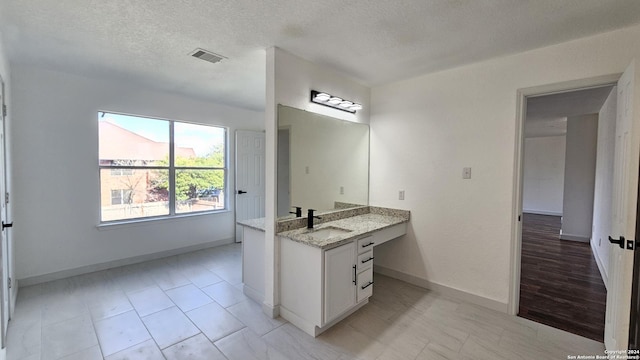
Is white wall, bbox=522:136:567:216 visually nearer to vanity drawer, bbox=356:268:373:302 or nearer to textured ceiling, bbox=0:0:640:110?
textured ceiling, bbox=0:0:640:110

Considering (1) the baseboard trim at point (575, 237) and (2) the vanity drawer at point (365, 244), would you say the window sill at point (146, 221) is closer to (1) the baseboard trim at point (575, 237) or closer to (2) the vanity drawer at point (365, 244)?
(2) the vanity drawer at point (365, 244)

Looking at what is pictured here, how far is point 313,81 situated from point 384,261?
94.8 inches

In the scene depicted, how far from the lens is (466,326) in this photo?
2457 millimetres

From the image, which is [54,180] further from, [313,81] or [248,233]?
[313,81]

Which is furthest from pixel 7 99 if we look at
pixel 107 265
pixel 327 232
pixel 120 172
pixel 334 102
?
pixel 327 232

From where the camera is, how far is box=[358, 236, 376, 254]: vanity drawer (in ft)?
8.57

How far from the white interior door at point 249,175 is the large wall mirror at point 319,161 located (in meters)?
2.30

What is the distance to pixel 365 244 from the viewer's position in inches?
105

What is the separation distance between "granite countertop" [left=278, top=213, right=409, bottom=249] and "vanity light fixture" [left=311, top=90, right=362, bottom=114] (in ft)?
4.36

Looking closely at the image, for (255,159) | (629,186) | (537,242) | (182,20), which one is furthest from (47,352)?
(537,242)

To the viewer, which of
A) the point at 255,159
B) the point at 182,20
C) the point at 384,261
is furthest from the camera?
the point at 255,159

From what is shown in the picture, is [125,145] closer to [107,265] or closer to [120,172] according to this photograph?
[120,172]

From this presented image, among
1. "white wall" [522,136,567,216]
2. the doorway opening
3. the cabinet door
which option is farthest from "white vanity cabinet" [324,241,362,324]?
"white wall" [522,136,567,216]

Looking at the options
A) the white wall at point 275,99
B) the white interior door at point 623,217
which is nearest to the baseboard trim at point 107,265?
the white wall at point 275,99
